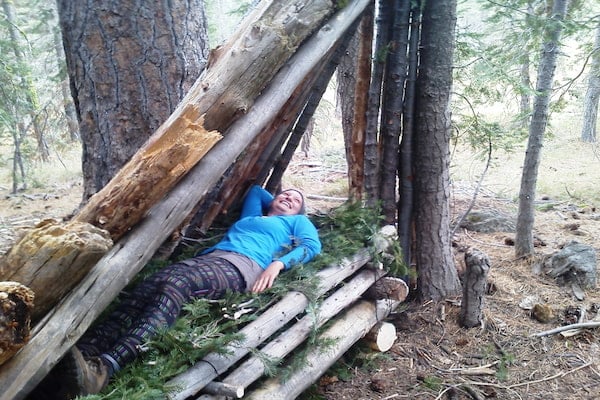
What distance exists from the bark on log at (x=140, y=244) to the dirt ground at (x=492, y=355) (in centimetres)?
188

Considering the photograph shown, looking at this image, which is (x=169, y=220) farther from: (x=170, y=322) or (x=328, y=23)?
(x=328, y=23)

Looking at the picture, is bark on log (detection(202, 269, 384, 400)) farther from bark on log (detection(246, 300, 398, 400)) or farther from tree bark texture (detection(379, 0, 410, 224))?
tree bark texture (detection(379, 0, 410, 224))

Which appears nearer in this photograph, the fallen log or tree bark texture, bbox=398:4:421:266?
the fallen log

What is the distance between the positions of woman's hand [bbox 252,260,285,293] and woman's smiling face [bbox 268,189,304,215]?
0.73m

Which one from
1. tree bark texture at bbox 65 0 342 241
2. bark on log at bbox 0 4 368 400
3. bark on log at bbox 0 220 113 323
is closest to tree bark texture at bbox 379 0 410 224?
bark on log at bbox 0 4 368 400

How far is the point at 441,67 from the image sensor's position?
4375 mm

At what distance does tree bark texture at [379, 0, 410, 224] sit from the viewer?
4.38 m

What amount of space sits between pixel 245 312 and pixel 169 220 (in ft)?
2.71

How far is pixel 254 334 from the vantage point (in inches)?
116

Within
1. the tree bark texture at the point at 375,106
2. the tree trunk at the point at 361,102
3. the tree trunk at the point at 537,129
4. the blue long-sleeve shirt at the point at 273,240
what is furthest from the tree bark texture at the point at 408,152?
the tree trunk at the point at 537,129

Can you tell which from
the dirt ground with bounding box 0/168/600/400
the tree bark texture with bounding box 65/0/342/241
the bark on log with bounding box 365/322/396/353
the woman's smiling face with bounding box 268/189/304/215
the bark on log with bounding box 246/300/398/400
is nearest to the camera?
the tree bark texture with bounding box 65/0/342/241

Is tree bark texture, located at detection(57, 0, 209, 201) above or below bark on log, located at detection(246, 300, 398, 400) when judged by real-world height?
above

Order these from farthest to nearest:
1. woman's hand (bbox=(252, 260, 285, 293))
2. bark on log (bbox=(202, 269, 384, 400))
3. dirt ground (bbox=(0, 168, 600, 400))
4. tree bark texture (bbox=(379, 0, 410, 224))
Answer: tree bark texture (bbox=(379, 0, 410, 224)), dirt ground (bbox=(0, 168, 600, 400)), woman's hand (bbox=(252, 260, 285, 293)), bark on log (bbox=(202, 269, 384, 400))

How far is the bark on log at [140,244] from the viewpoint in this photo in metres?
2.09
